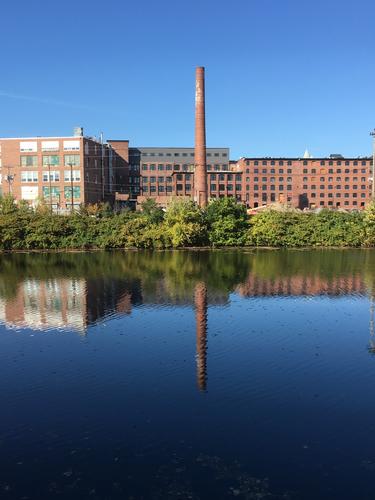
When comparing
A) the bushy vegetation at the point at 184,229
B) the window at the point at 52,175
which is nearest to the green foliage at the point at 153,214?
the bushy vegetation at the point at 184,229

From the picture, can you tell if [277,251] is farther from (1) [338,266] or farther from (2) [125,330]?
(2) [125,330]

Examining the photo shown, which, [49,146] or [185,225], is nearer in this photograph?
[185,225]

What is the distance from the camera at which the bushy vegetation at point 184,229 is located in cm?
5941

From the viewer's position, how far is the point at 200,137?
241 feet

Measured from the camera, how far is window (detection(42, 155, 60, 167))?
8225cm

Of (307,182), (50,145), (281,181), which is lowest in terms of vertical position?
(307,182)

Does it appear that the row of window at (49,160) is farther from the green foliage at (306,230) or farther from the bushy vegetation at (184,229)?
the green foliage at (306,230)

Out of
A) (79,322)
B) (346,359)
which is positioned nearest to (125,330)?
(79,322)

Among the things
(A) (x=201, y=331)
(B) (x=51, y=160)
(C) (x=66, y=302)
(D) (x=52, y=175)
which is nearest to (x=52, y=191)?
(D) (x=52, y=175)

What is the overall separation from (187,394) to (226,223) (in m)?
47.5

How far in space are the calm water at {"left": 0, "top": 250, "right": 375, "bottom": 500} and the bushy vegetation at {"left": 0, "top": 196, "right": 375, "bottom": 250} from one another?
3012 cm

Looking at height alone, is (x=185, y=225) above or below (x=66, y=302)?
above

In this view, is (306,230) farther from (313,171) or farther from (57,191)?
(313,171)

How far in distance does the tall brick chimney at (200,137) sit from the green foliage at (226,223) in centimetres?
903
